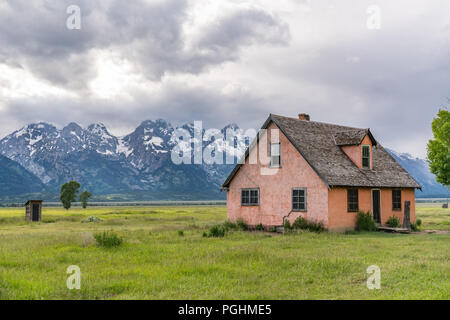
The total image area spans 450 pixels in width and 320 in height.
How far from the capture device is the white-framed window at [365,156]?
31492 millimetres

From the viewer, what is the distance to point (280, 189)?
96.8ft

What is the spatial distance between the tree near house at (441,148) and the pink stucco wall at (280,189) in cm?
1160

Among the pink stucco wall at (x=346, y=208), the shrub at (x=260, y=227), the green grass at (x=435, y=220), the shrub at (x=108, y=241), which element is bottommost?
the green grass at (x=435, y=220)

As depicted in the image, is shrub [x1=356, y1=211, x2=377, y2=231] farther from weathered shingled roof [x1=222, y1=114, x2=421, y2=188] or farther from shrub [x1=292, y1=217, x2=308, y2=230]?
shrub [x1=292, y1=217, x2=308, y2=230]

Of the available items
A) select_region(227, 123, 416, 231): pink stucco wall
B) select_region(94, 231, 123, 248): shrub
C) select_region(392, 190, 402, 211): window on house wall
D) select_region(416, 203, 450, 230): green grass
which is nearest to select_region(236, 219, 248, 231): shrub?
select_region(227, 123, 416, 231): pink stucco wall

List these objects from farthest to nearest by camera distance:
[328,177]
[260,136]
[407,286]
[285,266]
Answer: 1. [260,136]
2. [328,177]
3. [285,266]
4. [407,286]

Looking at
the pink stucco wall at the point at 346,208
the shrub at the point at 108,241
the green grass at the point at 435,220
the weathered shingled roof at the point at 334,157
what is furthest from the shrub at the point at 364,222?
the shrub at the point at 108,241

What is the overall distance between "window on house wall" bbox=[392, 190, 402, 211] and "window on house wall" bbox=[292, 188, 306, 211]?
26.1 feet

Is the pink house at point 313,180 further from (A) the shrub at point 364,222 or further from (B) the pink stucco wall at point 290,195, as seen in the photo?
(A) the shrub at point 364,222

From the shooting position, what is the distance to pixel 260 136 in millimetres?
31656

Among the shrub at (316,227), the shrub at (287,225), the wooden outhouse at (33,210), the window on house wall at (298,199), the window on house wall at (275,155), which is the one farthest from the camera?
the wooden outhouse at (33,210)
